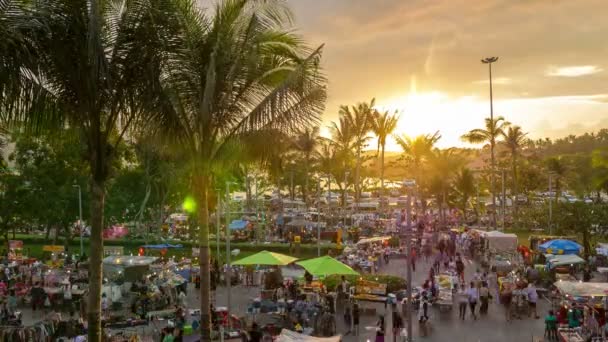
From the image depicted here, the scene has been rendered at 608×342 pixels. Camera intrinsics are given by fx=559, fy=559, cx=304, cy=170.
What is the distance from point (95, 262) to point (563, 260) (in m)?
21.4

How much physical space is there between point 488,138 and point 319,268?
115ft

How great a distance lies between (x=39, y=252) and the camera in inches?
1635

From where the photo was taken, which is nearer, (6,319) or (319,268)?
(6,319)

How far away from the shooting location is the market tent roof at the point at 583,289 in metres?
18.0

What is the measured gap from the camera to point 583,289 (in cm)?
1831

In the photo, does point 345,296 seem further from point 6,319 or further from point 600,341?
point 6,319

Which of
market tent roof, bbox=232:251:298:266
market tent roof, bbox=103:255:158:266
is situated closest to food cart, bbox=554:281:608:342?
market tent roof, bbox=232:251:298:266

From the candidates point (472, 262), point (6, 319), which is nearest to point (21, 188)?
point (6, 319)

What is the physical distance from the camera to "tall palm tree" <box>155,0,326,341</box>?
9.90 meters

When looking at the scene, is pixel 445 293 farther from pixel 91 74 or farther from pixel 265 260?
pixel 91 74

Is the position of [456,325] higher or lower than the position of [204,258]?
lower

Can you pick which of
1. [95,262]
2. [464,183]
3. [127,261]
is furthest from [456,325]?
[464,183]

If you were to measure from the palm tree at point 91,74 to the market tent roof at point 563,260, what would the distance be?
831 inches

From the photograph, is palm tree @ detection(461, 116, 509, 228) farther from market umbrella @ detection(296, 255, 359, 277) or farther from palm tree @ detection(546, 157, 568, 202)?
market umbrella @ detection(296, 255, 359, 277)
